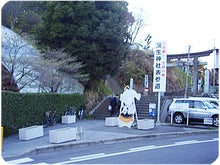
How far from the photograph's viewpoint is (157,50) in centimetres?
1633

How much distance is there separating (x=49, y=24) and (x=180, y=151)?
48.9ft

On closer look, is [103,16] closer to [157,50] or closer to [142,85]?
[157,50]

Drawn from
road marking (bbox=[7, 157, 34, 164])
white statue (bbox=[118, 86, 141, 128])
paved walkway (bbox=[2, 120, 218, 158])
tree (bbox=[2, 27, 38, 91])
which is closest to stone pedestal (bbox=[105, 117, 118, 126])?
white statue (bbox=[118, 86, 141, 128])

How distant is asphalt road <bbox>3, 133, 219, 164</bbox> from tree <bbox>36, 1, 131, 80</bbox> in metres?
10.3

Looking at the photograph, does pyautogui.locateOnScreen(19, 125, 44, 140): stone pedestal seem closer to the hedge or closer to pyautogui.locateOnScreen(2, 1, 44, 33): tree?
the hedge

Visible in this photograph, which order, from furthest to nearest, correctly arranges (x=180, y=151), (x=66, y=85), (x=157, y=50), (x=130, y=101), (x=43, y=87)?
(x=66, y=85)
(x=43, y=87)
(x=157, y=50)
(x=130, y=101)
(x=180, y=151)

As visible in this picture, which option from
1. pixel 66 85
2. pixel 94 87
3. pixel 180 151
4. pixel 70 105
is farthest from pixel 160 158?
→ pixel 94 87

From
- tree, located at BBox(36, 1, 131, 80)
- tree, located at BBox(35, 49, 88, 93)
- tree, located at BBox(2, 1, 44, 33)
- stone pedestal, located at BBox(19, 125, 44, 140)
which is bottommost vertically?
stone pedestal, located at BBox(19, 125, 44, 140)

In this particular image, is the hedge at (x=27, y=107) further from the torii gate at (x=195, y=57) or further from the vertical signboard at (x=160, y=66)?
the torii gate at (x=195, y=57)

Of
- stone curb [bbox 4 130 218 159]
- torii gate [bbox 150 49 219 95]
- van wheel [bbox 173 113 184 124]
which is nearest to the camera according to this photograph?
stone curb [bbox 4 130 218 159]

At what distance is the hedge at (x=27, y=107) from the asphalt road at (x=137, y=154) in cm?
378

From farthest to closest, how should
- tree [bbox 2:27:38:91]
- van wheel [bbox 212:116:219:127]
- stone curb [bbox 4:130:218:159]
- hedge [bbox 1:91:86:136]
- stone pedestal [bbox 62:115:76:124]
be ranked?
stone pedestal [bbox 62:115:76:124] → van wheel [bbox 212:116:219:127] → tree [bbox 2:27:38:91] → hedge [bbox 1:91:86:136] → stone curb [bbox 4:130:218:159]

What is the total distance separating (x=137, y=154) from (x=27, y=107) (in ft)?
22.3

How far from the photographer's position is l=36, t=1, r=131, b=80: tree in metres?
20.4
